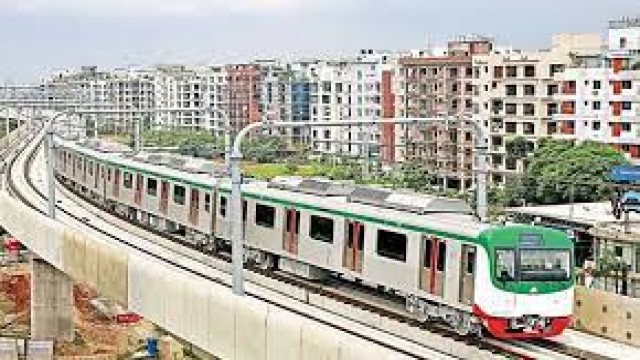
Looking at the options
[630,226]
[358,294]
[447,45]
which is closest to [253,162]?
[447,45]

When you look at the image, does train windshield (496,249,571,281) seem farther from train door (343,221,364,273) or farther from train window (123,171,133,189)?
train window (123,171,133,189)

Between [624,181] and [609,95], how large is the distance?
1612 cm

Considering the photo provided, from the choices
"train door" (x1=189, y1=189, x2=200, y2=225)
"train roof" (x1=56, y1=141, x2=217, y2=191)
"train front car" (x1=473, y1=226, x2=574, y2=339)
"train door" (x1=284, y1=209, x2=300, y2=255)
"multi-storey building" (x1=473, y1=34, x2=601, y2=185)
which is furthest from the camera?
"multi-storey building" (x1=473, y1=34, x2=601, y2=185)

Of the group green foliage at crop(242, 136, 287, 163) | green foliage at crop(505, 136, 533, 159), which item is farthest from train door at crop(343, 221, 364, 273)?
green foliage at crop(242, 136, 287, 163)

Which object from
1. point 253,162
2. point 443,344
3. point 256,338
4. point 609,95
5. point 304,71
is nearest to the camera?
point 256,338

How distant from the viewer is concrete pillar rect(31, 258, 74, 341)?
35125 mm

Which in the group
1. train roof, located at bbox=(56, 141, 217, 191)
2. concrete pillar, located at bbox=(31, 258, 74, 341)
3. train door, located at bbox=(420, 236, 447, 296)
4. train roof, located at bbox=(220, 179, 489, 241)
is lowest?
concrete pillar, located at bbox=(31, 258, 74, 341)

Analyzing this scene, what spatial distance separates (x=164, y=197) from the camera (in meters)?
31.6

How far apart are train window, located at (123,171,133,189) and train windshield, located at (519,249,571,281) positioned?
20508 millimetres

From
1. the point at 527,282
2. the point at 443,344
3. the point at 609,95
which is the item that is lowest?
the point at 443,344

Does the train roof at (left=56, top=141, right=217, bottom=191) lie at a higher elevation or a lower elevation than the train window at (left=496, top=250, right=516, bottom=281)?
higher

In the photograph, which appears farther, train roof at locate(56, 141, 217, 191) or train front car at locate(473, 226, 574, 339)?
train roof at locate(56, 141, 217, 191)

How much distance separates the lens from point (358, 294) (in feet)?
71.2

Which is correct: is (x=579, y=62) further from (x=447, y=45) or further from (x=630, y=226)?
(x=630, y=226)
